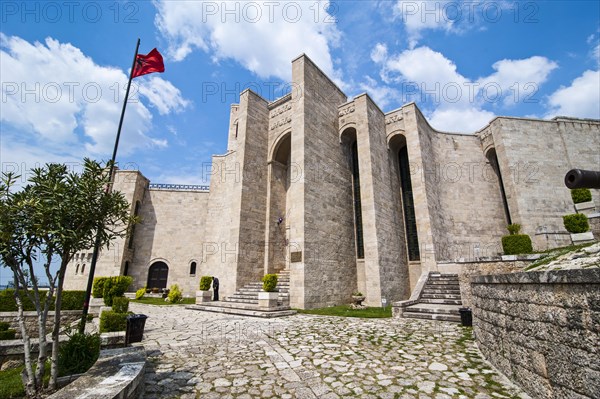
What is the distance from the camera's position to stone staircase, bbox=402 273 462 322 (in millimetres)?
8992

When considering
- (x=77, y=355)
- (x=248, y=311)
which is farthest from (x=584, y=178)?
(x=248, y=311)

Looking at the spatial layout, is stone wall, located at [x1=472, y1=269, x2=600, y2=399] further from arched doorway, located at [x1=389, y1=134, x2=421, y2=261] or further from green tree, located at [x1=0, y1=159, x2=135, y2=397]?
arched doorway, located at [x1=389, y1=134, x2=421, y2=261]

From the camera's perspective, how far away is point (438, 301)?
11047mm

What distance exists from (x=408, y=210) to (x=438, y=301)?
8.44 meters

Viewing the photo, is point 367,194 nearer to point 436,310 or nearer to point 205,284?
point 436,310

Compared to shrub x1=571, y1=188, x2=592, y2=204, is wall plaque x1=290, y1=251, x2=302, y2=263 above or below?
below

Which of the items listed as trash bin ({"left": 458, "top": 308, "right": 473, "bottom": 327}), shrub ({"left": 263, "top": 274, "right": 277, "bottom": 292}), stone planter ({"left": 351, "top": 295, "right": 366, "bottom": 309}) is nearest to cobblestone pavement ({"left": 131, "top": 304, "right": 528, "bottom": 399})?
trash bin ({"left": 458, "top": 308, "right": 473, "bottom": 327})

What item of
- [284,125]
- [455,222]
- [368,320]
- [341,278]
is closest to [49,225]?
[368,320]

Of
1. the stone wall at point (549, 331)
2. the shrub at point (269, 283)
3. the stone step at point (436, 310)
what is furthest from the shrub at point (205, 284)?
the stone wall at point (549, 331)

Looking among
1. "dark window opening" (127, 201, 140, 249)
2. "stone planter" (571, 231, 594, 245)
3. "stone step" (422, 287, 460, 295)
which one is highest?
"dark window opening" (127, 201, 140, 249)

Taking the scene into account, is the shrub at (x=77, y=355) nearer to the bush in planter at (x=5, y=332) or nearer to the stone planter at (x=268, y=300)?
the bush in planter at (x=5, y=332)

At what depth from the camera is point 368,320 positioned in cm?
920

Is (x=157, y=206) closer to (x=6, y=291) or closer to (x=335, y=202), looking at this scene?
(x=6, y=291)

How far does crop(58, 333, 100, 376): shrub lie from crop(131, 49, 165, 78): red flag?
8.03m
